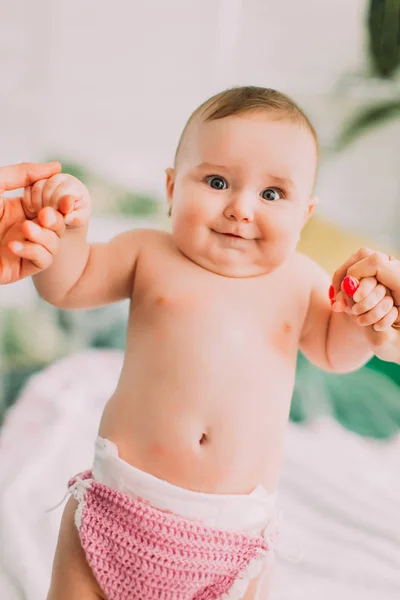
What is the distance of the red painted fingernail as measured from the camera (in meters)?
0.74

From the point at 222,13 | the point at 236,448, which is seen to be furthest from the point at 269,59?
the point at 236,448

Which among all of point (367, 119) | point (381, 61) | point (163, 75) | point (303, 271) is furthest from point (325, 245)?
point (303, 271)

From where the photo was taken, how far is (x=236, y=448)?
780mm

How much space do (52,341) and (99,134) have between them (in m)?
0.44

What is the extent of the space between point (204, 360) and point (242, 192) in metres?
0.19

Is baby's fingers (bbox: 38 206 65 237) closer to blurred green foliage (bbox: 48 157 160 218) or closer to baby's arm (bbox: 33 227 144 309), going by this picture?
baby's arm (bbox: 33 227 144 309)

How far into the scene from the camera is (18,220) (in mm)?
727

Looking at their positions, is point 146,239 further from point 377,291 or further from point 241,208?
point 377,291

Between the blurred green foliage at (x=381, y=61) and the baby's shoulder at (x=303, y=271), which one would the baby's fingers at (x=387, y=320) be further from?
the blurred green foliage at (x=381, y=61)

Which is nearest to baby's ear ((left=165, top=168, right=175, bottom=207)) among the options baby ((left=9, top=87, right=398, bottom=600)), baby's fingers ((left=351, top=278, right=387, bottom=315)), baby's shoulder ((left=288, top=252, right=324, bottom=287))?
baby ((left=9, top=87, right=398, bottom=600))

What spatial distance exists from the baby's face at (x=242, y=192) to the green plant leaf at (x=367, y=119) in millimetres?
811

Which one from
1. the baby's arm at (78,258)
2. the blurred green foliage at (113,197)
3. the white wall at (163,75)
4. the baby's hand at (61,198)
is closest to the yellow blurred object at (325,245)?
the white wall at (163,75)

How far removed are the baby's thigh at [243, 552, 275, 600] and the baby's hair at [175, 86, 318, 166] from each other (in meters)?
0.50

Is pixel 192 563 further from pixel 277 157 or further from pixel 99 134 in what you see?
pixel 99 134
